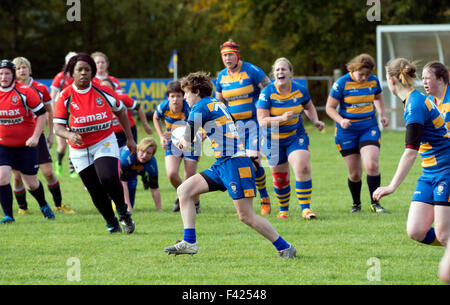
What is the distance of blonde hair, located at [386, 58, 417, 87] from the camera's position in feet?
20.7

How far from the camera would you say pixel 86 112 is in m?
8.09

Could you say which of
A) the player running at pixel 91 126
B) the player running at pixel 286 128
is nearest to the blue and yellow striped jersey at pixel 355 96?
the player running at pixel 286 128

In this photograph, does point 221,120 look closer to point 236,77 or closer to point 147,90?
point 236,77

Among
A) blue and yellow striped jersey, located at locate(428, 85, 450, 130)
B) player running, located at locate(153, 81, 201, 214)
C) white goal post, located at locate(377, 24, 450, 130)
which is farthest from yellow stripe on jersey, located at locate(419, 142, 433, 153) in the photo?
white goal post, located at locate(377, 24, 450, 130)

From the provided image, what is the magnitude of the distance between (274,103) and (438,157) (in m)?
3.60

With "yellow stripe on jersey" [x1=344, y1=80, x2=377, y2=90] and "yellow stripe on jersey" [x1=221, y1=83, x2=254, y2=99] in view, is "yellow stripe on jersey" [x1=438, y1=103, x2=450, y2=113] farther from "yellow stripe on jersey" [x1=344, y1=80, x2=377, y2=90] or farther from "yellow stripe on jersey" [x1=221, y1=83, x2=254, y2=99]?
"yellow stripe on jersey" [x1=221, y1=83, x2=254, y2=99]

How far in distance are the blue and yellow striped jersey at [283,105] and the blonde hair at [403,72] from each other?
3212 millimetres

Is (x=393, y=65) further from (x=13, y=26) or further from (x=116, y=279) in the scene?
(x=13, y=26)

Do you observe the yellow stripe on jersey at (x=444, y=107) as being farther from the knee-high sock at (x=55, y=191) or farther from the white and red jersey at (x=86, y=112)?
the knee-high sock at (x=55, y=191)

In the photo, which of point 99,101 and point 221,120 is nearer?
point 221,120

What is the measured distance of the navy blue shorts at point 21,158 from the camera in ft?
30.9

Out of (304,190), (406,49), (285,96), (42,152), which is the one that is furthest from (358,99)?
(406,49)

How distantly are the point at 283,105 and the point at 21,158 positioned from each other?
11.1 ft
